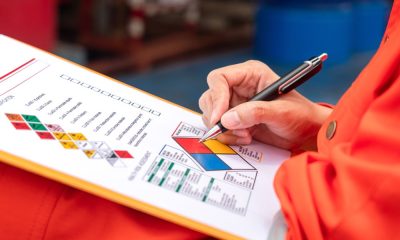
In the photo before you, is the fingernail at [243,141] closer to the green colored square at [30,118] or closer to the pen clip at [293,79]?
the pen clip at [293,79]

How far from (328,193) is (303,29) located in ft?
6.62

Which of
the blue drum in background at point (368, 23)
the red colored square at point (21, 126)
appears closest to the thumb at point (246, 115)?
the red colored square at point (21, 126)

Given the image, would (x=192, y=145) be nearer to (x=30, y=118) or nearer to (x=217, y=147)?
(x=217, y=147)

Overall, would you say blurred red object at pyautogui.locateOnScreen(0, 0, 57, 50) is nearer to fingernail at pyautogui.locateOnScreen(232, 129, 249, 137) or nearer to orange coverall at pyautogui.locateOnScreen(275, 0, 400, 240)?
fingernail at pyautogui.locateOnScreen(232, 129, 249, 137)

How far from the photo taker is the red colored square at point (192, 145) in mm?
506

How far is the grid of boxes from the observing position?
1.39 ft

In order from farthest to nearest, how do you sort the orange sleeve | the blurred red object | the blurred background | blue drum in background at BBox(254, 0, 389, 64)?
blue drum in background at BBox(254, 0, 389, 64) < the blurred background < the blurred red object < the orange sleeve

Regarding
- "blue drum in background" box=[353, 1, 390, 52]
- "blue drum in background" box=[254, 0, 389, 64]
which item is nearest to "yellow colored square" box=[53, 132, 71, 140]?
"blue drum in background" box=[254, 0, 389, 64]

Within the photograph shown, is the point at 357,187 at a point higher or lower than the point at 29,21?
higher

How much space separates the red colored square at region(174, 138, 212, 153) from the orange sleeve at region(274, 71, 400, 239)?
0.43 feet

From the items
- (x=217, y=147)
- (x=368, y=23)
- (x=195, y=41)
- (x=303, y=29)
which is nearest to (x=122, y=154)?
(x=217, y=147)

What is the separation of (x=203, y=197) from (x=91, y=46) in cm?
201

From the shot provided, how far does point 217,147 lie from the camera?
54cm

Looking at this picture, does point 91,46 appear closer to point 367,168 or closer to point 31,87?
point 31,87
